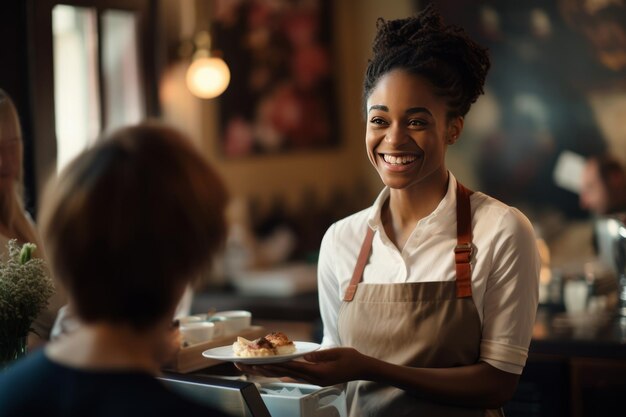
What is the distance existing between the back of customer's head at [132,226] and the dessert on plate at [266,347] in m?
0.66

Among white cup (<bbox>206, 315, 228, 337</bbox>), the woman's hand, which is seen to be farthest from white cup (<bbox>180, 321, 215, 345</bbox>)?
A: the woman's hand

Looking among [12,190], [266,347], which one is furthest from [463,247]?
[12,190]

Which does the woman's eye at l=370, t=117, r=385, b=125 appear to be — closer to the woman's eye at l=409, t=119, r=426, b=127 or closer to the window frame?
the woman's eye at l=409, t=119, r=426, b=127

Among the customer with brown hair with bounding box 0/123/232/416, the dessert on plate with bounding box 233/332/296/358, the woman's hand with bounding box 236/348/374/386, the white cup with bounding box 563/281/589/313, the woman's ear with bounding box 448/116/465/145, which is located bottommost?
the white cup with bounding box 563/281/589/313

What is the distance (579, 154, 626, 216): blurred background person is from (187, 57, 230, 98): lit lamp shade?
7.00ft

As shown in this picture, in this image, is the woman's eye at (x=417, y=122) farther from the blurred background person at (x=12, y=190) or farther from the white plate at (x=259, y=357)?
the blurred background person at (x=12, y=190)

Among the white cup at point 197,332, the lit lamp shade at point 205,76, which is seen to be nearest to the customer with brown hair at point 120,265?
the white cup at point 197,332

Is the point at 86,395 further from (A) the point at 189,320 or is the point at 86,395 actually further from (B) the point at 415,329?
(A) the point at 189,320

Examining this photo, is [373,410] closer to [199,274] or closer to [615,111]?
[199,274]

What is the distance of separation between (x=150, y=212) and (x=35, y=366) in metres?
0.26

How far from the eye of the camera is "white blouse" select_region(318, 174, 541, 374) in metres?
1.94

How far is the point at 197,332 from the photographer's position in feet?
7.36

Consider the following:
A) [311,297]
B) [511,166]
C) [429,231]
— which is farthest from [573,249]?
[429,231]

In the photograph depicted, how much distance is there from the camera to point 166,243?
116 centimetres
